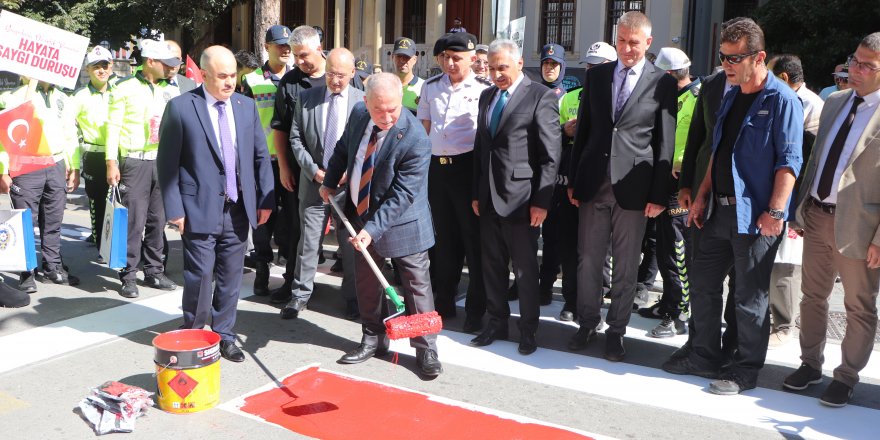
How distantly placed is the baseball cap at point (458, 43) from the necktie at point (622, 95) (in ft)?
4.08

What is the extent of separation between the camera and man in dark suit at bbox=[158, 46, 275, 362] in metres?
5.30

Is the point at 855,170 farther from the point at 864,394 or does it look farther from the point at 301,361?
the point at 301,361

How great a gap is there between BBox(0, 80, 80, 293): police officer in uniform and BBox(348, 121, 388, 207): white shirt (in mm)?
3145

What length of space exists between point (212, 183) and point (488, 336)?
7.40ft

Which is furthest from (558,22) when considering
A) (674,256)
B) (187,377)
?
(187,377)

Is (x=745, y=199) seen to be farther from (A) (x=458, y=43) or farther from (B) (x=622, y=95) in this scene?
(A) (x=458, y=43)

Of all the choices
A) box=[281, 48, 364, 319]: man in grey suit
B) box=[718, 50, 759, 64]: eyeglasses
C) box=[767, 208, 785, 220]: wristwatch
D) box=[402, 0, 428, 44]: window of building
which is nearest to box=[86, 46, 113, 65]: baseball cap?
box=[281, 48, 364, 319]: man in grey suit

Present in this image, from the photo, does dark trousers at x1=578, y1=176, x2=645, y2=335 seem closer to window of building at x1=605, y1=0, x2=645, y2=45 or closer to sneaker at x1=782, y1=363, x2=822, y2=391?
sneaker at x1=782, y1=363, x2=822, y2=391

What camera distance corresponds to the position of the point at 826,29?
1515 cm

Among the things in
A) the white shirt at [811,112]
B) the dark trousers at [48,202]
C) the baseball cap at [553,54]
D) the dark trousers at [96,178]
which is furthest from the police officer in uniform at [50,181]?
the white shirt at [811,112]

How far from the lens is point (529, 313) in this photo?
5785 millimetres

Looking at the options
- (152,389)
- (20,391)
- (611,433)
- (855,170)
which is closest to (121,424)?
(152,389)

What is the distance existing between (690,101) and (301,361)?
3.74 meters

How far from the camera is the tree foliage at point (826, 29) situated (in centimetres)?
1463
